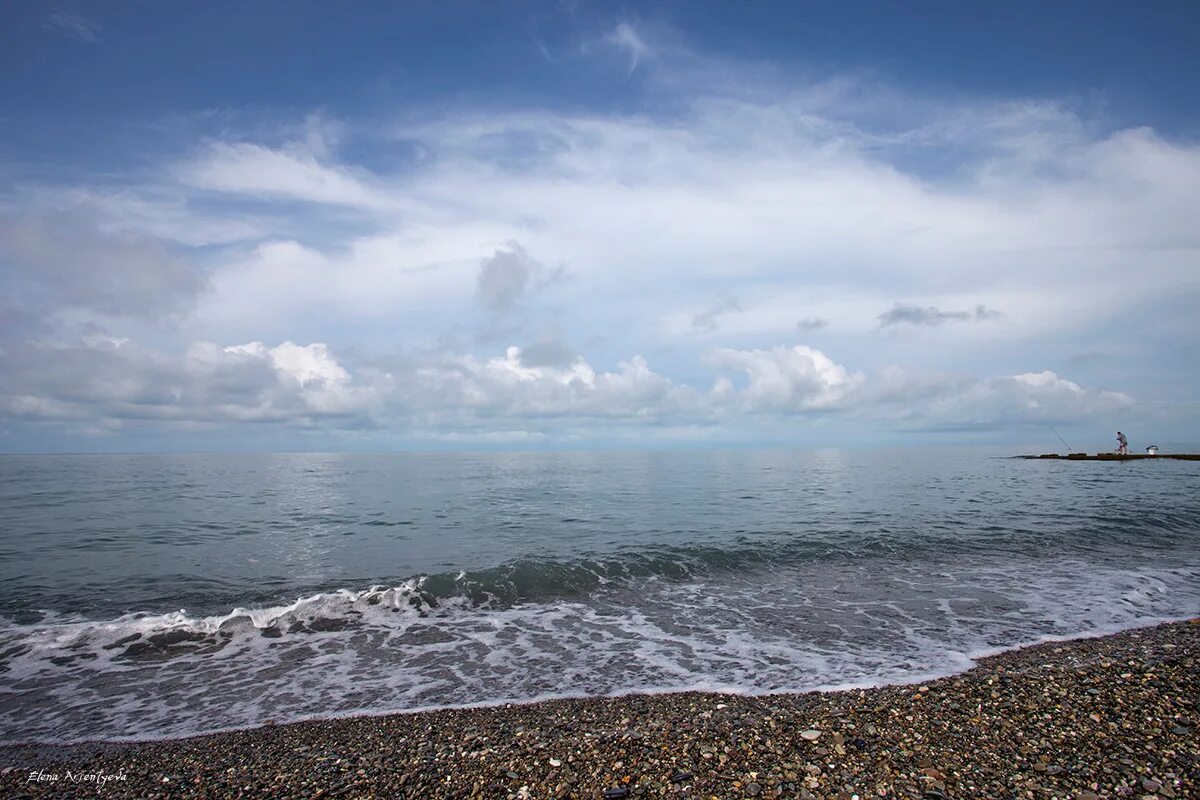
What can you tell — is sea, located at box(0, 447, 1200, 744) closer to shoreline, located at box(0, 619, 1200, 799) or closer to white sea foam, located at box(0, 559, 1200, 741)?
white sea foam, located at box(0, 559, 1200, 741)

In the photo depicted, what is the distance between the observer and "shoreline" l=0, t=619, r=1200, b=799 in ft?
22.6

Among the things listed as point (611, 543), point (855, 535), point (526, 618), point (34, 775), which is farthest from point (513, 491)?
point (34, 775)

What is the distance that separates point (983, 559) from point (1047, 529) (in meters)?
10.5

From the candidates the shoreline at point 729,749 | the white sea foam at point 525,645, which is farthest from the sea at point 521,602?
the shoreline at point 729,749

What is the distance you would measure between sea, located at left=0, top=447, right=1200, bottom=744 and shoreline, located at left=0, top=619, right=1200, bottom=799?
1.13 metres

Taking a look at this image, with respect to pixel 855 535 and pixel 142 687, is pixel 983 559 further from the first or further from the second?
pixel 142 687

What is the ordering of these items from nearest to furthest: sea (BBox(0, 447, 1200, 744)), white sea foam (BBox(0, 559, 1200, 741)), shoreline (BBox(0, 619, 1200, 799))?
1. shoreline (BBox(0, 619, 1200, 799))
2. white sea foam (BBox(0, 559, 1200, 741))
3. sea (BBox(0, 447, 1200, 744))

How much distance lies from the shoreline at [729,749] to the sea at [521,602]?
3.71ft

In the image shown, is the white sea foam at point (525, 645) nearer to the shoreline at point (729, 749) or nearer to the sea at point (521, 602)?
the sea at point (521, 602)

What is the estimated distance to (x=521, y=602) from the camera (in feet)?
60.8

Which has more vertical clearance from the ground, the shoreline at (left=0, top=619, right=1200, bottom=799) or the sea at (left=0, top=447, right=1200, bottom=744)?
the shoreline at (left=0, top=619, right=1200, bottom=799)

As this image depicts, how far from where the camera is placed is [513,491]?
5734 centimetres

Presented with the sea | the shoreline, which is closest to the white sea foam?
the sea

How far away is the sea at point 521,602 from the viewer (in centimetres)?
1148
